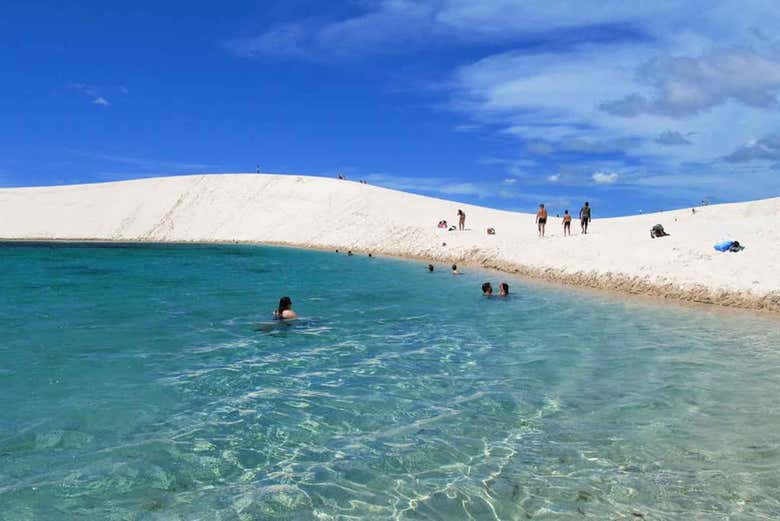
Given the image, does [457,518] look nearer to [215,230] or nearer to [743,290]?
[743,290]

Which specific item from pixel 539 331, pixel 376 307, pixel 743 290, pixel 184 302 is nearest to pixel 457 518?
pixel 539 331

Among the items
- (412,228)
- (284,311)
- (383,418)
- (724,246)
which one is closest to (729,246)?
(724,246)

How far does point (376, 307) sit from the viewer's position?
21.2 meters

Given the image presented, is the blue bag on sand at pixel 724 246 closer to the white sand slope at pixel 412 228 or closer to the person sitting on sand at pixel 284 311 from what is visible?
the white sand slope at pixel 412 228

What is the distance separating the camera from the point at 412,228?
6097cm

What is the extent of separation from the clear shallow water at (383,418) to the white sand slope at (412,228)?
24.0 ft

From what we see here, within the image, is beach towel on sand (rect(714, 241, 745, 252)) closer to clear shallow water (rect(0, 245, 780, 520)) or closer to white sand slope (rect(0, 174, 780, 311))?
white sand slope (rect(0, 174, 780, 311))

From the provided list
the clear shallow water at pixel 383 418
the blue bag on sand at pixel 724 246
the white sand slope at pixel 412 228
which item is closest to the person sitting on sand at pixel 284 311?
the clear shallow water at pixel 383 418

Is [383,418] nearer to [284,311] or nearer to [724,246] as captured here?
[284,311]

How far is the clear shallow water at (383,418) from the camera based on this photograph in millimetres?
6406

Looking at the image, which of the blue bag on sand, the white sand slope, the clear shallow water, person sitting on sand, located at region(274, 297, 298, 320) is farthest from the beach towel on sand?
person sitting on sand, located at region(274, 297, 298, 320)

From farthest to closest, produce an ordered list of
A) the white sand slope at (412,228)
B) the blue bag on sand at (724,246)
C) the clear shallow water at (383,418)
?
the blue bag on sand at (724,246), the white sand slope at (412,228), the clear shallow water at (383,418)

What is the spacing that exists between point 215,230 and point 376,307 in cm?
7158

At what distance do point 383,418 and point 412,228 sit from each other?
2060 inches
